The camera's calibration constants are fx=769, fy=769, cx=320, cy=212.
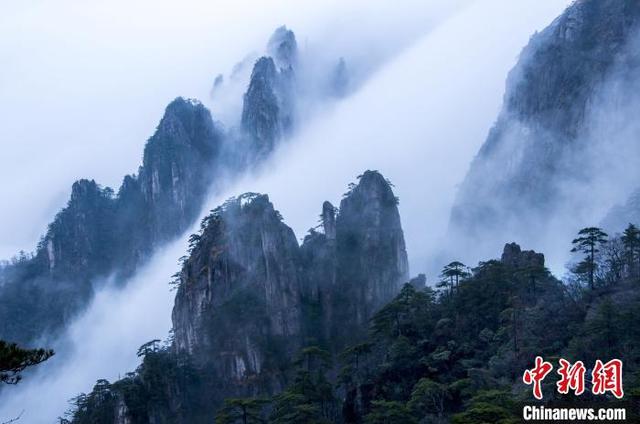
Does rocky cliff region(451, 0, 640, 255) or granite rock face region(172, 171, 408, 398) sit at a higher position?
rocky cliff region(451, 0, 640, 255)

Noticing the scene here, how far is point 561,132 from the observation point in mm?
113125

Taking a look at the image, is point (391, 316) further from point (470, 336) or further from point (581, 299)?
point (581, 299)

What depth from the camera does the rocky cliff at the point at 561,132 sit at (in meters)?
108

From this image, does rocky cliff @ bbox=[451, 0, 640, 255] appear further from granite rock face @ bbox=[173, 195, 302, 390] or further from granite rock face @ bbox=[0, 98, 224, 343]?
granite rock face @ bbox=[0, 98, 224, 343]

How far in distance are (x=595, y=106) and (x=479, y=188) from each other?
941 inches

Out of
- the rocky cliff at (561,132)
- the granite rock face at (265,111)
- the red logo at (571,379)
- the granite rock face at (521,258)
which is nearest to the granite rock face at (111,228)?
the granite rock face at (265,111)

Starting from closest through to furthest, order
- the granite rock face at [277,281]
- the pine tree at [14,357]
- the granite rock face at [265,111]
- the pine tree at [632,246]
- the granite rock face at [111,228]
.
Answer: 1. the pine tree at [14,357]
2. the pine tree at [632,246]
3. the granite rock face at [277,281]
4. the granite rock face at [265,111]
5. the granite rock face at [111,228]

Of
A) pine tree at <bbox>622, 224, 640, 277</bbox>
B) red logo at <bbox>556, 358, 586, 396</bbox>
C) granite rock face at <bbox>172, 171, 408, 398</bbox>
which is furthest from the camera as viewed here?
granite rock face at <bbox>172, 171, 408, 398</bbox>

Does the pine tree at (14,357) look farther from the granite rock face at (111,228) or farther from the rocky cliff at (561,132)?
the granite rock face at (111,228)

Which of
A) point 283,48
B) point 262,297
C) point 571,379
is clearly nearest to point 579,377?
point 571,379

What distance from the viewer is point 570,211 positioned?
108m

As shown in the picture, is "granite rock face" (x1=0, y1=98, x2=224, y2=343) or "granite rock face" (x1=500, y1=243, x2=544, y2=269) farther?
"granite rock face" (x1=0, y1=98, x2=224, y2=343)

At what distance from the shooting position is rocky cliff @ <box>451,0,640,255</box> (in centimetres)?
10844

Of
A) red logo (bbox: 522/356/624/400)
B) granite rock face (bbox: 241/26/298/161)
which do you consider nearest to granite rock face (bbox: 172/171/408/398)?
red logo (bbox: 522/356/624/400)
